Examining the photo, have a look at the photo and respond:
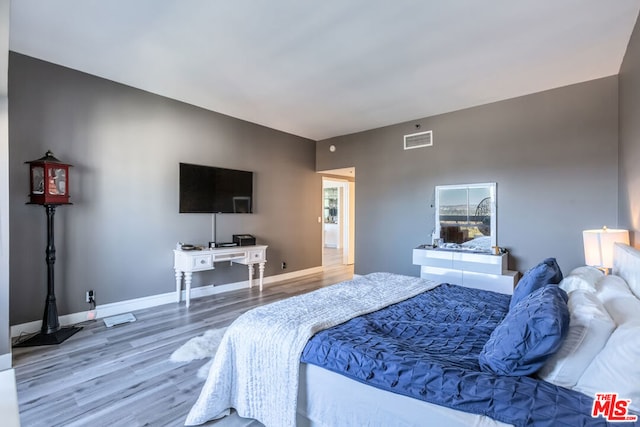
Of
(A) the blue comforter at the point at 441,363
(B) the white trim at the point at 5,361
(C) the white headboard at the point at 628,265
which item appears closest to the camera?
(A) the blue comforter at the point at 441,363

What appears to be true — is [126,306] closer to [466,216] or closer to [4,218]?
[4,218]

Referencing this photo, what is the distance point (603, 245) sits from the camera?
2596 mm

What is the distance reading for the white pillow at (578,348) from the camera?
118 cm

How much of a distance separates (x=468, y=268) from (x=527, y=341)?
9.91 feet

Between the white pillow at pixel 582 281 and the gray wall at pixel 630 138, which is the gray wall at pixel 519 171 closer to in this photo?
the gray wall at pixel 630 138

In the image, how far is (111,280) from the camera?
12.2 feet

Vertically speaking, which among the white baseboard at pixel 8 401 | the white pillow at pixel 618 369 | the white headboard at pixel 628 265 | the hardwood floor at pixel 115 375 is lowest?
the hardwood floor at pixel 115 375

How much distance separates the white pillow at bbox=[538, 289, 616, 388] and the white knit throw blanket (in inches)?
40.3

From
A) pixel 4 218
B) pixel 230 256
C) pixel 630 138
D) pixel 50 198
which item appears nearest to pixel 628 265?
pixel 630 138

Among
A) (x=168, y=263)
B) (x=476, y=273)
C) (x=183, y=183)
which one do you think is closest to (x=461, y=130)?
(x=476, y=273)

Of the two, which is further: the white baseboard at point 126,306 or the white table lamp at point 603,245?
the white baseboard at point 126,306

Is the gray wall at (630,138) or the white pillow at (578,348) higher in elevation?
the gray wall at (630,138)

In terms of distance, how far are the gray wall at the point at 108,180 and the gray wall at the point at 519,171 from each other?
97.2 inches

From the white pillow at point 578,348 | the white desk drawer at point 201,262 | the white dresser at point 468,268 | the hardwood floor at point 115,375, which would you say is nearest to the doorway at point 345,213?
the white dresser at point 468,268
